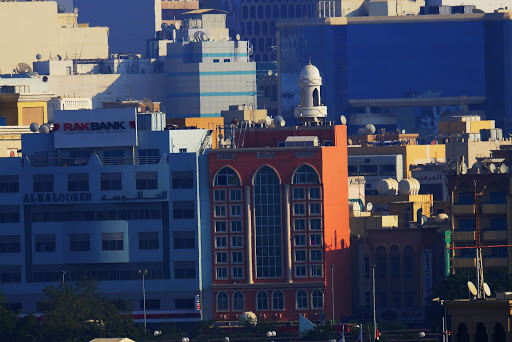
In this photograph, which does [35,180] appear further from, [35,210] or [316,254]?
[316,254]

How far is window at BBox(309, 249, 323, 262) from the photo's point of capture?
180625 mm

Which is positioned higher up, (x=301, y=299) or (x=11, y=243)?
(x=11, y=243)

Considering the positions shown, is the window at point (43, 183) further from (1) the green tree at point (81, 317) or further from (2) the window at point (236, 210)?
(2) the window at point (236, 210)

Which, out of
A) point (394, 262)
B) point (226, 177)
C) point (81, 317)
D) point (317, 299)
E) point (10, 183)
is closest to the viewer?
point (81, 317)

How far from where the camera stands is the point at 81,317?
16675cm

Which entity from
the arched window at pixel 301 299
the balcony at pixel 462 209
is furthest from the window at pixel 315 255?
the balcony at pixel 462 209

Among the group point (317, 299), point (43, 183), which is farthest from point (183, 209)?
point (317, 299)

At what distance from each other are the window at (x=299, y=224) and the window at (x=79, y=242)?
16290mm

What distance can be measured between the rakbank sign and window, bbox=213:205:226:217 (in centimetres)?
939

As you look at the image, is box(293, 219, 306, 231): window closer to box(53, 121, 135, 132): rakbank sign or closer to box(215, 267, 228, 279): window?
box(215, 267, 228, 279): window

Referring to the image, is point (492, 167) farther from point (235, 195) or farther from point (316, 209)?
point (235, 195)

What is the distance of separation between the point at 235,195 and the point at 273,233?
13.9 ft

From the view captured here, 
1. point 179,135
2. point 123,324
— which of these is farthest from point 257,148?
point 123,324

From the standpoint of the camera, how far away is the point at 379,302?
185750mm
